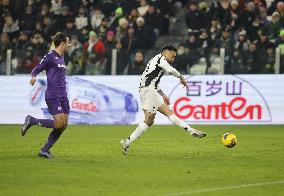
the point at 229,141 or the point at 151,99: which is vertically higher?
the point at 151,99

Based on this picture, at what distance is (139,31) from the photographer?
2714 cm

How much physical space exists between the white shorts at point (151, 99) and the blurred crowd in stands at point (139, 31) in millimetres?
8199

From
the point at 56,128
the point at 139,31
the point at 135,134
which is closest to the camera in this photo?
the point at 56,128

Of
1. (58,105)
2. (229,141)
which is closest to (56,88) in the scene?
(58,105)

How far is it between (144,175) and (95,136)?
8.25m

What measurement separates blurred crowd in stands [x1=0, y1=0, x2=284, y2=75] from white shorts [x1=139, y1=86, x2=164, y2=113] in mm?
8199

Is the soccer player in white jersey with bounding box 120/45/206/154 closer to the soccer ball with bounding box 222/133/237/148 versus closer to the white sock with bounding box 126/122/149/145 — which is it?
the white sock with bounding box 126/122/149/145

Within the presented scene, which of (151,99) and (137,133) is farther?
(151,99)

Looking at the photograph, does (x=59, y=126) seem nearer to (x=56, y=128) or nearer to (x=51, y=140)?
(x=56, y=128)

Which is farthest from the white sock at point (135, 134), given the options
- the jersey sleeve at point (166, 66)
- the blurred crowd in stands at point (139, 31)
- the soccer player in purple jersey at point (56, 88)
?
the blurred crowd in stands at point (139, 31)

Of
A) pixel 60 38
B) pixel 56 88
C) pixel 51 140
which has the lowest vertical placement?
pixel 51 140

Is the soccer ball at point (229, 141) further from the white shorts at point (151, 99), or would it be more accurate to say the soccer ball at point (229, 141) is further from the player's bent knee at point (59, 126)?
the player's bent knee at point (59, 126)

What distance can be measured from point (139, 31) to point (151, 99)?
1088 centimetres

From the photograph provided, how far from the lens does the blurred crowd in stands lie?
2491 centimetres
